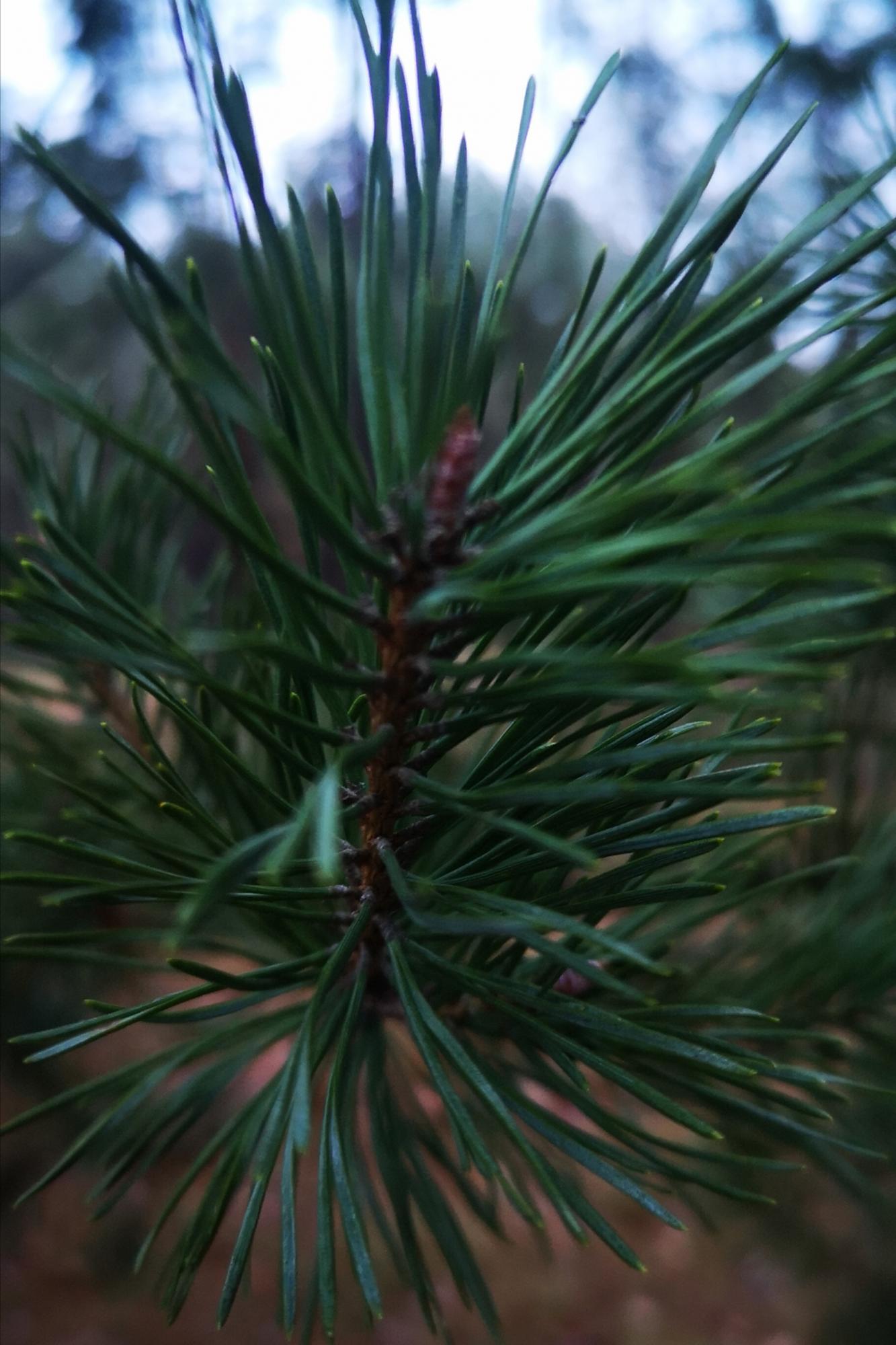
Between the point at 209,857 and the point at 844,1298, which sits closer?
Answer: the point at 209,857

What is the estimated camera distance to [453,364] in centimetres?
24

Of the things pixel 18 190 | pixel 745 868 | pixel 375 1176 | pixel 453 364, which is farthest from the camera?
pixel 375 1176

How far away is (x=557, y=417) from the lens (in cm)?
24

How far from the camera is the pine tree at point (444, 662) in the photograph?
177mm

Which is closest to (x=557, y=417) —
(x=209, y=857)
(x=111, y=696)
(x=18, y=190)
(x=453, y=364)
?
(x=453, y=364)

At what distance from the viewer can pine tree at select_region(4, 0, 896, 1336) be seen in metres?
0.18

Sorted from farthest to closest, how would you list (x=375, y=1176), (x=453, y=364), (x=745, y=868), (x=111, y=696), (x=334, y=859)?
1. (x=375, y=1176)
2. (x=111, y=696)
3. (x=745, y=868)
4. (x=453, y=364)
5. (x=334, y=859)

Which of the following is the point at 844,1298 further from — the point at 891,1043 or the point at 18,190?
the point at 18,190

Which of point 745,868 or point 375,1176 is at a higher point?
point 745,868

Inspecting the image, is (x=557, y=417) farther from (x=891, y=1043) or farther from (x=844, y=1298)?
(x=844, y=1298)

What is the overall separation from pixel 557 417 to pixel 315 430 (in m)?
0.08

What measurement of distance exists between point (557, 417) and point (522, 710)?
75 millimetres

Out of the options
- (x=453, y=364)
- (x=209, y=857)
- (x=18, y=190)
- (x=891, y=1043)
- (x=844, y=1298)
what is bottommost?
(x=844, y=1298)

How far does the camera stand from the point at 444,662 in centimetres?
22
